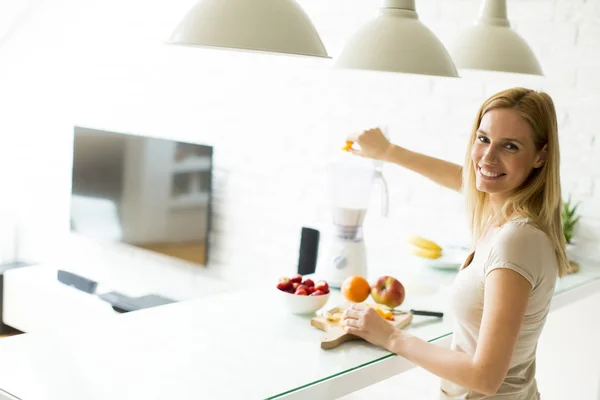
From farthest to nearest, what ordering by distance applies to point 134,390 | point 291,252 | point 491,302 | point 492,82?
point 291,252 < point 492,82 < point 491,302 < point 134,390

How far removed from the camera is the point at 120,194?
457 cm

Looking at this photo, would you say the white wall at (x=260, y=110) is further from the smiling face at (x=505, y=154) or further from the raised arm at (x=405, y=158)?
the smiling face at (x=505, y=154)

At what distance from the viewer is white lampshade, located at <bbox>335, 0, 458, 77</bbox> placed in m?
1.65

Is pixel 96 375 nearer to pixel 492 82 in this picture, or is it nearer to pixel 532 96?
pixel 532 96

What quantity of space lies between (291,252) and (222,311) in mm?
2021

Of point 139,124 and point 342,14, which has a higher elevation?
point 342,14

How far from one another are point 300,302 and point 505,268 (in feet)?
1.86

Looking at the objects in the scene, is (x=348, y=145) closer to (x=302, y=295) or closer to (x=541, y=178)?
(x=302, y=295)

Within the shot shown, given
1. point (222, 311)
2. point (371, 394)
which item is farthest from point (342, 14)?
point (222, 311)

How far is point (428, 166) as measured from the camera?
2.42m

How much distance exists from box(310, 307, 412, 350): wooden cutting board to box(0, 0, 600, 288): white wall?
126 cm

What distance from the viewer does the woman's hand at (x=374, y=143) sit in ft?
7.84

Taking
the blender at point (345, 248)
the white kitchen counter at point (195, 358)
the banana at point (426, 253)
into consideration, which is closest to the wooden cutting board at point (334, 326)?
the white kitchen counter at point (195, 358)

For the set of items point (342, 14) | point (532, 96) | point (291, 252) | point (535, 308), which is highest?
point (342, 14)
